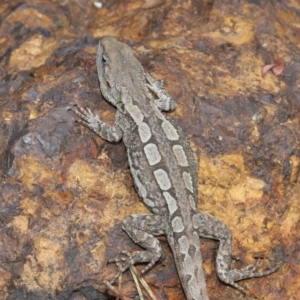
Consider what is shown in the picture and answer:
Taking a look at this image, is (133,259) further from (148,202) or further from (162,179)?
(162,179)

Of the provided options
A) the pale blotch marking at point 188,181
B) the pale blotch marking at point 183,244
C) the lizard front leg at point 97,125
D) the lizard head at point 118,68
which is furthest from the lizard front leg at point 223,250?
the lizard head at point 118,68

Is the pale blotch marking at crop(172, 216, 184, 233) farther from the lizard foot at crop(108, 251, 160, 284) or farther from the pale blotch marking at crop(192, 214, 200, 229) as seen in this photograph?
the lizard foot at crop(108, 251, 160, 284)

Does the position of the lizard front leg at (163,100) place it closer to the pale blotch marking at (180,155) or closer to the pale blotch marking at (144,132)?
the pale blotch marking at (144,132)

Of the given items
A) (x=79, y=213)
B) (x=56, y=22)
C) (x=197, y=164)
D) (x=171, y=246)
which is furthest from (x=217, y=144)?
(x=56, y=22)

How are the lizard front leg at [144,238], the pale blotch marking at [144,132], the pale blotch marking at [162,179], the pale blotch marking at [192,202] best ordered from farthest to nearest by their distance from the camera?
1. the pale blotch marking at [144,132]
2. the pale blotch marking at [162,179]
3. the pale blotch marking at [192,202]
4. the lizard front leg at [144,238]

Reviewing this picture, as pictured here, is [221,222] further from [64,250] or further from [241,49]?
[241,49]

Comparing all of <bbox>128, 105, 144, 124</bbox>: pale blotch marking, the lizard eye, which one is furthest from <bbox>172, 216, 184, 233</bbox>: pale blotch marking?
the lizard eye
